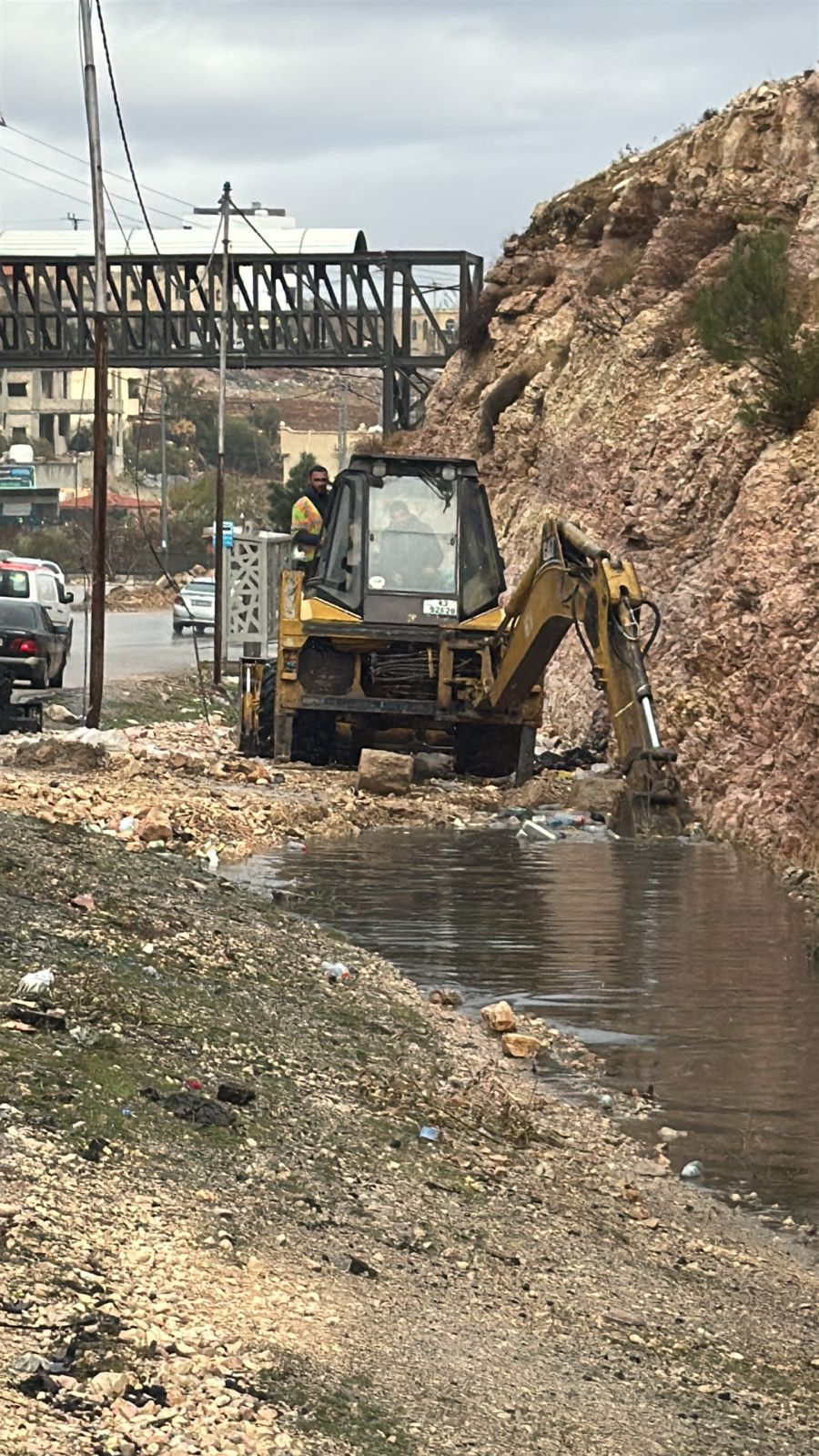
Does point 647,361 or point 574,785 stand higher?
point 647,361

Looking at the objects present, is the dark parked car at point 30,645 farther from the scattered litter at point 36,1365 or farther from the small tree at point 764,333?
the scattered litter at point 36,1365

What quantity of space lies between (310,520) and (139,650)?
26921 millimetres

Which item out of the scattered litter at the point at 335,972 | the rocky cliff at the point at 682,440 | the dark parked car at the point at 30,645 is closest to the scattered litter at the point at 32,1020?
the scattered litter at the point at 335,972

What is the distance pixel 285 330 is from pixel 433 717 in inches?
1376

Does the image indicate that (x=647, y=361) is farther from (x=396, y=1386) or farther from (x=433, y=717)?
(x=396, y=1386)

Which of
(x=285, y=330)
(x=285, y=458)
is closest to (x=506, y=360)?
(x=285, y=330)

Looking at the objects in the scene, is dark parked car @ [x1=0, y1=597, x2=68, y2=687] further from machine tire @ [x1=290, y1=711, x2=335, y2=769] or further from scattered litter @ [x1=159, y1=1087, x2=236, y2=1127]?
scattered litter @ [x1=159, y1=1087, x2=236, y2=1127]

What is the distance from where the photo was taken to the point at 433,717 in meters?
22.7

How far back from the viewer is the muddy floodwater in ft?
32.1

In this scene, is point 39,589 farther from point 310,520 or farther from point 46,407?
point 46,407

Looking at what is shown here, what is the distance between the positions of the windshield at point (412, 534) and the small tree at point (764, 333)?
3.34 meters

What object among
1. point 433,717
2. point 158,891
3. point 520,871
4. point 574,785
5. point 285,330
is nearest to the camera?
point 158,891

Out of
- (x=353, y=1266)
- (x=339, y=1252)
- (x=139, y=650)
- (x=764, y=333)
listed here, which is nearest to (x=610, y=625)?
(x=764, y=333)

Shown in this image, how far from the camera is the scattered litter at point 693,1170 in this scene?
8.84 meters
